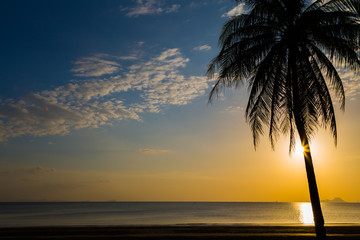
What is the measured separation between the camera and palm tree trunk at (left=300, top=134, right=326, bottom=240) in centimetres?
933

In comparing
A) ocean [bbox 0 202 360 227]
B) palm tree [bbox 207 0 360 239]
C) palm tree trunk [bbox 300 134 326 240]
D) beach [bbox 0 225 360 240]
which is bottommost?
ocean [bbox 0 202 360 227]

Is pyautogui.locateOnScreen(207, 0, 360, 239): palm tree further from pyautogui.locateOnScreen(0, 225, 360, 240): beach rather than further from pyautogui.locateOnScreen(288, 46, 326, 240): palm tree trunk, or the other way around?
pyautogui.locateOnScreen(0, 225, 360, 240): beach

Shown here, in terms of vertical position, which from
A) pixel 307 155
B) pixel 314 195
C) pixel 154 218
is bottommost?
pixel 154 218

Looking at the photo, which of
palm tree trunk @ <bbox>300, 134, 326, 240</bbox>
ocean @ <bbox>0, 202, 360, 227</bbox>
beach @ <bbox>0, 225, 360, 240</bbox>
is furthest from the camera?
ocean @ <bbox>0, 202, 360, 227</bbox>

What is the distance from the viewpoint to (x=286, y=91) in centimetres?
1088

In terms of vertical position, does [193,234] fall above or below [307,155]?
below

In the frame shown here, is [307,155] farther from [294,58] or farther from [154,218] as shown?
[154,218]

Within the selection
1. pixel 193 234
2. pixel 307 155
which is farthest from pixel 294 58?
pixel 193 234

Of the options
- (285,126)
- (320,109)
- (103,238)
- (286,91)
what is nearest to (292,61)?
(286,91)

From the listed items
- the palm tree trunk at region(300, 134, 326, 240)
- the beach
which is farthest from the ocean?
the palm tree trunk at region(300, 134, 326, 240)

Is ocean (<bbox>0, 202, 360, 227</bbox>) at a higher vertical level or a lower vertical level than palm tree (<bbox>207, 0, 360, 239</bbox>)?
lower

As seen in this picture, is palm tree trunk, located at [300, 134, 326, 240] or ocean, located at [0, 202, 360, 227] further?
ocean, located at [0, 202, 360, 227]

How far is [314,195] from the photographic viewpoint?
9625 millimetres

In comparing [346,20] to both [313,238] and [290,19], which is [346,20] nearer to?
[290,19]
